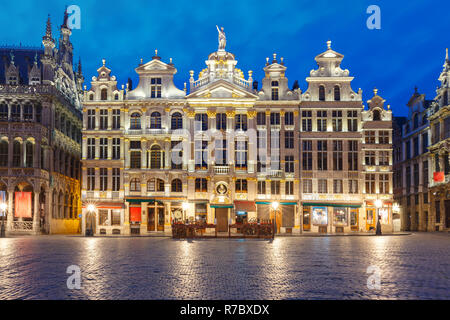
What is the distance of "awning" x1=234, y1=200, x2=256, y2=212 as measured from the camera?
2057 inches

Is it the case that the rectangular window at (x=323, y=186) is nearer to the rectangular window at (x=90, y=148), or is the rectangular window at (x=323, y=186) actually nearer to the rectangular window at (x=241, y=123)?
→ the rectangular window at (x=241, y=123)

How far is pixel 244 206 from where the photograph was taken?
172ft

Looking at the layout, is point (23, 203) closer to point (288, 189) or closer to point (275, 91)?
point (288, 189)

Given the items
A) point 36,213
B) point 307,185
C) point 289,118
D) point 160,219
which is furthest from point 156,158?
point 307,185

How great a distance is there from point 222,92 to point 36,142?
2030 centimetres

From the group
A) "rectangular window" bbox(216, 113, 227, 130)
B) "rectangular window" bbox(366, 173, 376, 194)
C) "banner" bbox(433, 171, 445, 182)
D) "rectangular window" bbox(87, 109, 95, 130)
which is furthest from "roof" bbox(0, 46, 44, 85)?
"banner" bbox(433, 171, 445, 182)

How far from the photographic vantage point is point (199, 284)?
43.5 feet

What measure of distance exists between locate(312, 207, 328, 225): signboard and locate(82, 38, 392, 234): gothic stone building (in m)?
0.11

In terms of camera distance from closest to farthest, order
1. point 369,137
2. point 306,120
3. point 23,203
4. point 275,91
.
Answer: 1. point 23,203
2. point 306,120
3. point 275,91
4. point 369,137

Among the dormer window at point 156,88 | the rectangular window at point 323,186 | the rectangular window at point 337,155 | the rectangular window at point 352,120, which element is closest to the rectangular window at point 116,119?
the dormer window at point 156,88

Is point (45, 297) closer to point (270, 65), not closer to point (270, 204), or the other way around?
point (270, 204)

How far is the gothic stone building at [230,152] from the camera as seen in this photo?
175 feet

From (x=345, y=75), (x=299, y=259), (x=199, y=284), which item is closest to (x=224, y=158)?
(x=345, y=75)

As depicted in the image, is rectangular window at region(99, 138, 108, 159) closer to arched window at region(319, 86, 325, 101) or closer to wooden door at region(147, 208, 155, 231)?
wooden door at region(147, 208, 155, 231)
